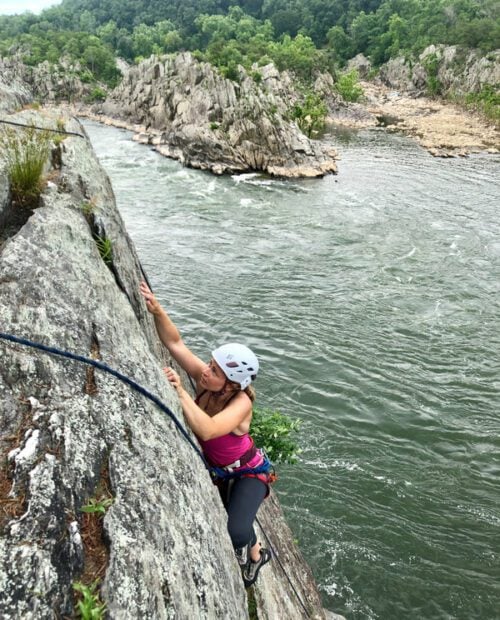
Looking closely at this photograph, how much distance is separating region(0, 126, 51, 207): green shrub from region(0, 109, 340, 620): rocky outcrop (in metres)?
0.83

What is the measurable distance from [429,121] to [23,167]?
3455 inches

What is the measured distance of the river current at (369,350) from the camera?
10.0 m

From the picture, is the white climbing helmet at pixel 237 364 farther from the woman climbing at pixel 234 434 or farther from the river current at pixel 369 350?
the river current at pixel 369 350

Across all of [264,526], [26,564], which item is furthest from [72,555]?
[264,526]

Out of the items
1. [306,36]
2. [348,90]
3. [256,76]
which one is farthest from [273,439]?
[306,36]

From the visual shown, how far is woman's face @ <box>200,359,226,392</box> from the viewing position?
5.25m

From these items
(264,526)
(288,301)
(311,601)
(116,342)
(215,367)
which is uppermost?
(116,342)

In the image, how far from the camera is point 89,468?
11.2 ft

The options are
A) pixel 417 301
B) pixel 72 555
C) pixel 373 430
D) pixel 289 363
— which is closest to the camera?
pixel 72 555

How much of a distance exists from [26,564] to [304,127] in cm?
6826

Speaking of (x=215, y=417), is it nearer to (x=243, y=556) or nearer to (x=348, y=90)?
(x=243, y=556)

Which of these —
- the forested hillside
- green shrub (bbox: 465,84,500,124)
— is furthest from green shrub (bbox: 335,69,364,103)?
green shrub (bbox: 465,84,500,124)

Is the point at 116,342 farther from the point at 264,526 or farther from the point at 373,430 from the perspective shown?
the point at 373,430

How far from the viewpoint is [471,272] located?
24672 millimetres
